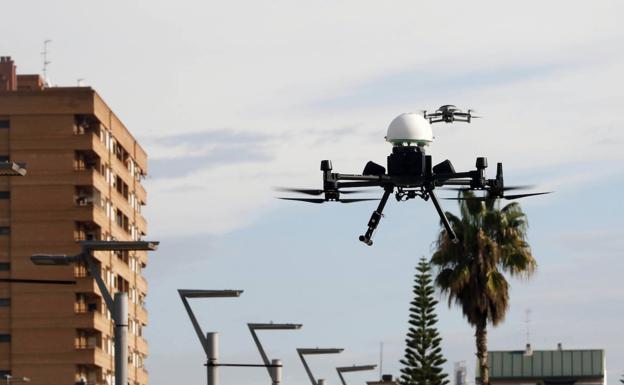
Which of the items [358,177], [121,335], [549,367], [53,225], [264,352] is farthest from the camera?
[549,367]

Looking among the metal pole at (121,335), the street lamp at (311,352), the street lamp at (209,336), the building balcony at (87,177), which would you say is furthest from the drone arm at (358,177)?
the building balcony at (87,177)

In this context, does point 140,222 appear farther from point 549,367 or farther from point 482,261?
point 482,261

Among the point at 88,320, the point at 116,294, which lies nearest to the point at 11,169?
the point at 116,294

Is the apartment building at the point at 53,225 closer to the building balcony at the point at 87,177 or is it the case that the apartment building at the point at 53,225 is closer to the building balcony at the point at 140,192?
the building balcony at the point at 87,177

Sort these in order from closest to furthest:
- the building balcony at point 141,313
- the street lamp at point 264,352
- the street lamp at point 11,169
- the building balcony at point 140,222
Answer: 1. the street lamp at point 11,169
2. the street lamp at point 264,352
3. the building balcony at point 141,313
4. the building balcony at point 140,222

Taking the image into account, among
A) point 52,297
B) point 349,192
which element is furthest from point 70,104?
point 349,192

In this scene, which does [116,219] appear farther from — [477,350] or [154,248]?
[154,248]
